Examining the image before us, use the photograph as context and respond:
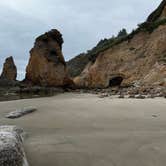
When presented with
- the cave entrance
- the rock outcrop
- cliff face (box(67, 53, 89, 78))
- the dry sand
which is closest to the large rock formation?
the cave entrance

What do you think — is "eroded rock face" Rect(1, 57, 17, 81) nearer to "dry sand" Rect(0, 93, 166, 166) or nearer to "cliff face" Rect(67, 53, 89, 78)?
"cliff face" Rect(67, 53, 89, 78)

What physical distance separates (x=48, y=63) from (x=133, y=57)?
706 centimetres

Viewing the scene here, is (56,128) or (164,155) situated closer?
(164,155)

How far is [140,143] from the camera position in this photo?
2719 mm

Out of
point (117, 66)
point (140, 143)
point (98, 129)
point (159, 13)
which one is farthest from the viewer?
point (159, 13)

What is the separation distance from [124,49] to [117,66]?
1901 millimetres

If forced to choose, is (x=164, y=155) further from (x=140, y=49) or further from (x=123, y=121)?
(x=140, y=49)

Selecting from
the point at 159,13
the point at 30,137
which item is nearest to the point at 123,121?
the point at 30,137

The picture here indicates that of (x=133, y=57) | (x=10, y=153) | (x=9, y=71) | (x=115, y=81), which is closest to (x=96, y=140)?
(x=10, y=153)

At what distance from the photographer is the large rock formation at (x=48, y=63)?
69.6ft

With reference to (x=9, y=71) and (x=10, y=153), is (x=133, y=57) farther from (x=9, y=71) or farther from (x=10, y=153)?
(x=10, y=153)

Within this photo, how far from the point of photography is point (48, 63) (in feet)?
70.4

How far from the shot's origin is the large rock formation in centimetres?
2122

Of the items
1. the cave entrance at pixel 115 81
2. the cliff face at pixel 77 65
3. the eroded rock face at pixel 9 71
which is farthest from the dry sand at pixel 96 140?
the cliff face at pixel 77 65
